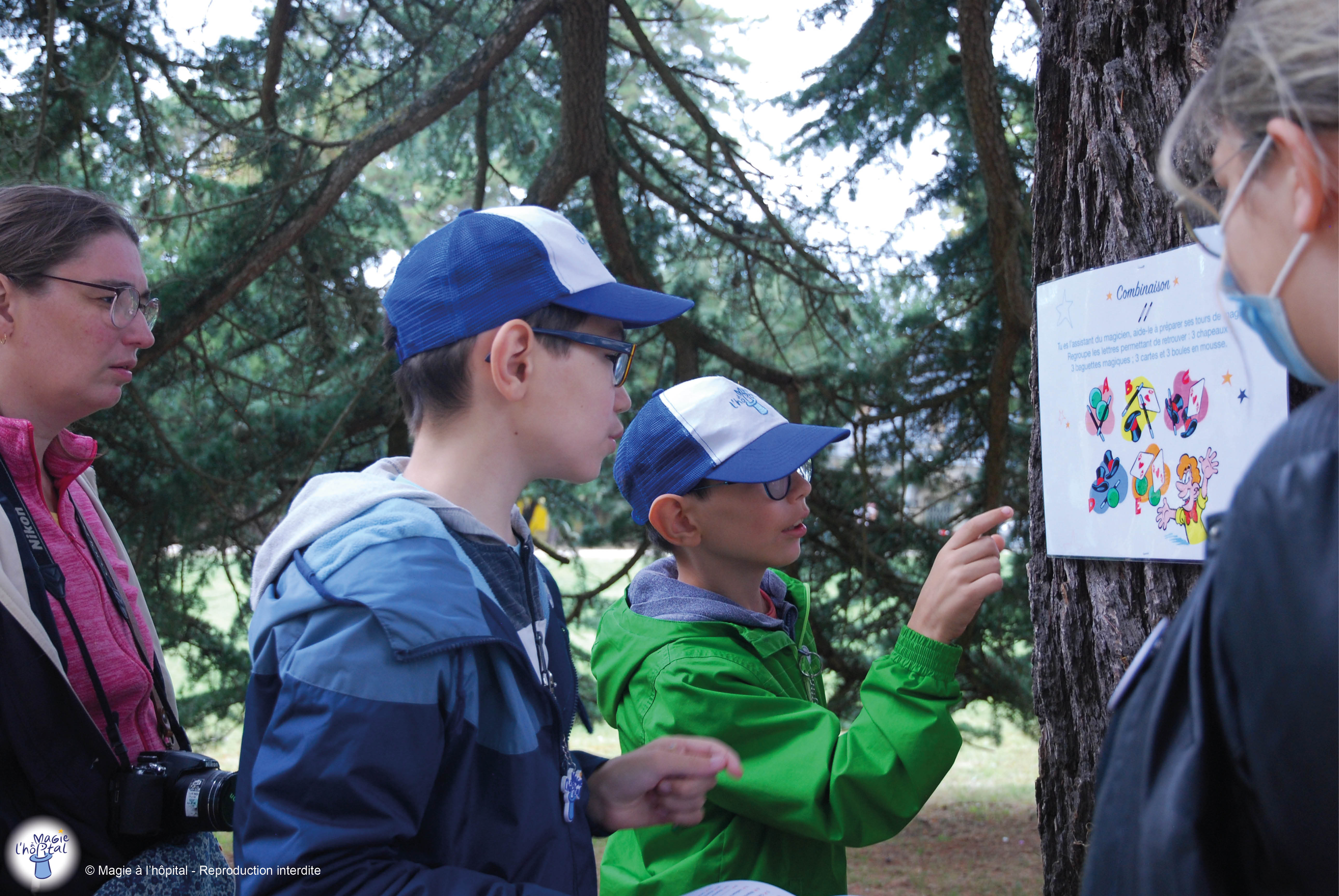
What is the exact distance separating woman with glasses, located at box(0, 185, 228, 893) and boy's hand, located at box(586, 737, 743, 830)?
31.0 inches

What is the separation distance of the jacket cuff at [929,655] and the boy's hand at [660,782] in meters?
0.41

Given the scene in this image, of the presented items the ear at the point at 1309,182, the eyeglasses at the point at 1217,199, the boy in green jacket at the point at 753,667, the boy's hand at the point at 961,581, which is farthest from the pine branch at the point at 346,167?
the ear at the point at 1309,182

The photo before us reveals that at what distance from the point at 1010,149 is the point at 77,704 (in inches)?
179

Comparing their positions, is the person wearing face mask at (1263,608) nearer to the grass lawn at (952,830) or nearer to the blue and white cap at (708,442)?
the blue and white cap at (708,442)

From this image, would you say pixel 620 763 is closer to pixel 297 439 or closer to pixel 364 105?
pixel 297 439

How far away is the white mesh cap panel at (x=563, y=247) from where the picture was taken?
160 centimetres

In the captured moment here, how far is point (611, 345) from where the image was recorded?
5.33ft

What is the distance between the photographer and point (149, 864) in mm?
1706

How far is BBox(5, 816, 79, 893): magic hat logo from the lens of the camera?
5.05ft

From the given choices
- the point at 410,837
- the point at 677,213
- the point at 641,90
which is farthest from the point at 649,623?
the point at 641,90

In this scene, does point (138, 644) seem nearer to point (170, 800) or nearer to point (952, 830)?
point (170, 800)

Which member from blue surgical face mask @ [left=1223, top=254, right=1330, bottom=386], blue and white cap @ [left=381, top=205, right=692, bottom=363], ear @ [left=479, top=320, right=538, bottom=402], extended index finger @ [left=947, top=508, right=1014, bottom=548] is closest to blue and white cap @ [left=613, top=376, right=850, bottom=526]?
extended index finger @ [left=947, top=508, right=1014, bottom=548]

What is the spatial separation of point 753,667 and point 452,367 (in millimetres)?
902

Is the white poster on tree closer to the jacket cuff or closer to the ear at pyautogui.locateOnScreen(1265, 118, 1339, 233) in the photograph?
the jacket cuff
